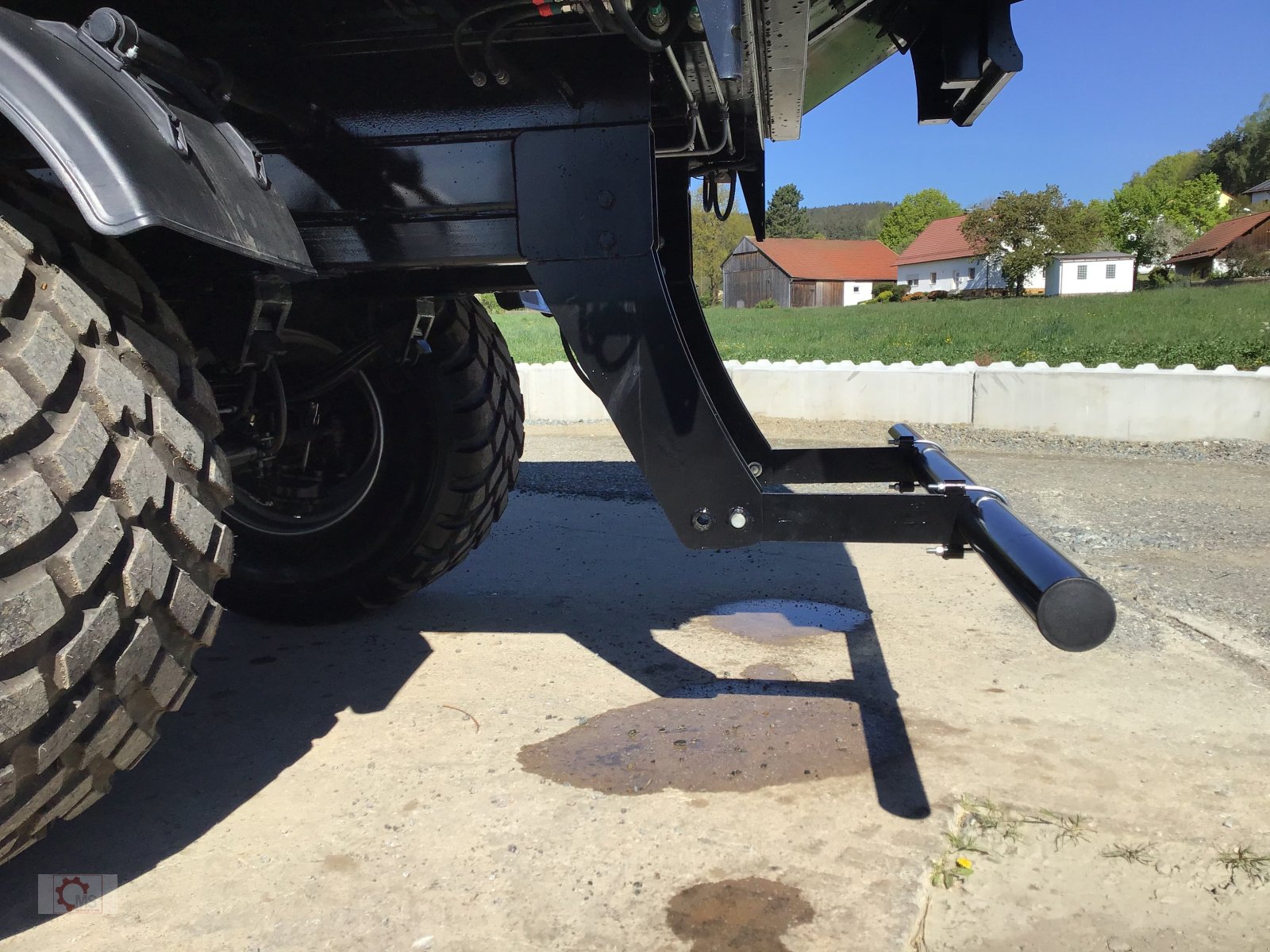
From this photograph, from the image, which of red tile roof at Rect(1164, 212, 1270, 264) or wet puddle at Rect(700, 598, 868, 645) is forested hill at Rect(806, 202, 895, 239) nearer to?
red tile roof at Rect(1164, 212, 1270, 264)

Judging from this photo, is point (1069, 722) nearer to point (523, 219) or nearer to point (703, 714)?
point (703, 714)

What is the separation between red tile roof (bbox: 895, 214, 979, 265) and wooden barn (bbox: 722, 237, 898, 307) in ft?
7.40

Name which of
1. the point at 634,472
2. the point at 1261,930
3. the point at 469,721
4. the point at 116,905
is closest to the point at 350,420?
the point at 469,721

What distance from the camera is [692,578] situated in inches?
174

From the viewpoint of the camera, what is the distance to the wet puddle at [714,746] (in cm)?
253

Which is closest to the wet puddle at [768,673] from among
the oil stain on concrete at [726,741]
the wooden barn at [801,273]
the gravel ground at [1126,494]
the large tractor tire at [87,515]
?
the oil stain on concrete at [726,741]

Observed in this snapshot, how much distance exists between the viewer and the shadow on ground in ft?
7.73

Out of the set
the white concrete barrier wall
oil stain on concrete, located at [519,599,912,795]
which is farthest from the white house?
oil stain on concrete, located at [519,599,912,795]

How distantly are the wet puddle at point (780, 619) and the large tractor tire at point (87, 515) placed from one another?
7.10ft

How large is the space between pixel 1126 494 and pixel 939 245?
3274 inches

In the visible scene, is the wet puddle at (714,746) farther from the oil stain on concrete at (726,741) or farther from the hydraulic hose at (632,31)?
the hydraulic hose at (632,31)

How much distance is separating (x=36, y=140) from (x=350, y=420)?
1944mm

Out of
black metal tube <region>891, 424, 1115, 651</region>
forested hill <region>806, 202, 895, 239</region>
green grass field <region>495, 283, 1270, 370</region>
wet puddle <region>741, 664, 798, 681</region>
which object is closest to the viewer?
black metal tube <region>891, 424, 1115, 651</region>

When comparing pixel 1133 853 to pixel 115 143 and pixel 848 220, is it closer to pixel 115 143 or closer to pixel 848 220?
pixel 115 143
